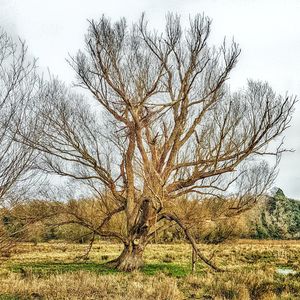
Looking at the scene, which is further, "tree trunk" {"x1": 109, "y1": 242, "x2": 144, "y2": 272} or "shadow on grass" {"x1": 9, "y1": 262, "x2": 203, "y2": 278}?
"tree trunk" {"x1": 109, "y1": 242, "x2": 144, "y2": 272}

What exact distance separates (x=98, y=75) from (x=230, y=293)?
1259cm

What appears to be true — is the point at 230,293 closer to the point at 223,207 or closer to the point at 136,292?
the point at 136,292

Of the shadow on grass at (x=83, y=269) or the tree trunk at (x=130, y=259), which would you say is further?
the tree trunk at (x=130, y=259)

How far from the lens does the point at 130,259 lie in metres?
21.3

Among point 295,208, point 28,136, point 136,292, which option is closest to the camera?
point 28,136

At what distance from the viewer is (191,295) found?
12133 millimetres

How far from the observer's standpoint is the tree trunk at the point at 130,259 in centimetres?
2092

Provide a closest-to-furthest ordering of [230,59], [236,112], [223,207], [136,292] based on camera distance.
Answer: [136,292] → [230,59] → [236,112] → [223,207]

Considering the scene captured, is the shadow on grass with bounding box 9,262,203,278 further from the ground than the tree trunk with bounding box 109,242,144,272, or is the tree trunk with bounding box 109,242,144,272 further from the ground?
the tree trunk with bounding box 109,242,144,272

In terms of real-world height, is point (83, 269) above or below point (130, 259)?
below

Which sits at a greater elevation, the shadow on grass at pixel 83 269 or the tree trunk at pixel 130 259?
the tree trunk at pixel 130 259

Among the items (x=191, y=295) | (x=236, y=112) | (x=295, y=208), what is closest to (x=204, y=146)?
(x=236, y=112)

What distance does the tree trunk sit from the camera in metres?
20.9

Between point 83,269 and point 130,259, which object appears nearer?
point 83,269
